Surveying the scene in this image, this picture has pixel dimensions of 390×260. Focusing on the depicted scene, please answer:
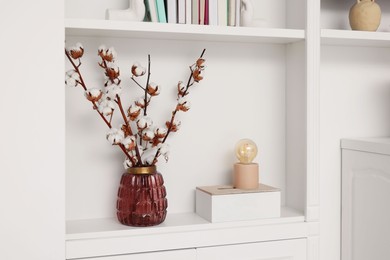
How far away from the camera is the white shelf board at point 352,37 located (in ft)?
5.76

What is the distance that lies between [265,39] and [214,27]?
0.74 ft

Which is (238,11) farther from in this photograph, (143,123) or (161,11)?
(143,123)

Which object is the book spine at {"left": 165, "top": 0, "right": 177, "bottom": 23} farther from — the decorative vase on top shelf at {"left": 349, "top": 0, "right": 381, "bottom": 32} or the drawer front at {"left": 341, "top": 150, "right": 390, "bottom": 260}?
the drawer front at {"left": 341, "top": 150, "right": 390, "bottom": 260}

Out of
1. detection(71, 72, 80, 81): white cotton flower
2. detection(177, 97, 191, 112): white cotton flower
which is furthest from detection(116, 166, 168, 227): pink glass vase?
detection(71, 72, 80, 81): white cotton flower

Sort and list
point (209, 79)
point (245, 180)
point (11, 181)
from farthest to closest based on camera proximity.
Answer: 1. point (209, 79)
2. point (245, 180)
3. point (11, 181)

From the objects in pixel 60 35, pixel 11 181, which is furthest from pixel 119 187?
pixel 60 35

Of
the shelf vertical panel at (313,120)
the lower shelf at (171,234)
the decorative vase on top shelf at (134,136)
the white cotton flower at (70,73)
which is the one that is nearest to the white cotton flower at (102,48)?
the decorative vase on top shelf at (134,136)

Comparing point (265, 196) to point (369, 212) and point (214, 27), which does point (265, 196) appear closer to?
point (369, 212)

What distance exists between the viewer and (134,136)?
1.62 metres

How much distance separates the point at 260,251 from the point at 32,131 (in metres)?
0.79

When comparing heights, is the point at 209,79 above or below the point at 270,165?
above

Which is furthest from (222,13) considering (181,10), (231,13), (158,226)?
(158,226)

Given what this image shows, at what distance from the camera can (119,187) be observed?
1.66 m

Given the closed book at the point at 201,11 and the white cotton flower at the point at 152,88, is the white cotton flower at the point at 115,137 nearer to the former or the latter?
the white cotton flower at the point at 152,88
